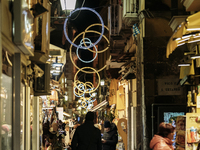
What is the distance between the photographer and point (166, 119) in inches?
461

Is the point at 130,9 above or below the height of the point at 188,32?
above

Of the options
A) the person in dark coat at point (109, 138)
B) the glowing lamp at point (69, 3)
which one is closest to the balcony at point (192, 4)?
the glowing lamp at point (69, 3)

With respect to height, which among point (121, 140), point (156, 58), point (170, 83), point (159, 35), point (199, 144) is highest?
point (159, 35)

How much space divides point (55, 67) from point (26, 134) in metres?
10.2

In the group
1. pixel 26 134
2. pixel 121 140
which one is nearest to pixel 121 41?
pixel 121 140

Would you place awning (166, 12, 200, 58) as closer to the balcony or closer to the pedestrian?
the balcony

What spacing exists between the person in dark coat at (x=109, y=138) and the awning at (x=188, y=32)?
531 centimetres

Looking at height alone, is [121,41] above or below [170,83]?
above

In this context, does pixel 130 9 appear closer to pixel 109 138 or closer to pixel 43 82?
pixel 43 82

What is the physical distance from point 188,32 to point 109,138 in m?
6.83

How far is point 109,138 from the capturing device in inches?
516

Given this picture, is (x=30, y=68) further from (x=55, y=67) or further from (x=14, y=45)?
(x=55, y=67)

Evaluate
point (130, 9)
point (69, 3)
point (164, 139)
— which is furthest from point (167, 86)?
point (164, 139)

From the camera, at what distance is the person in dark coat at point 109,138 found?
504 inches
